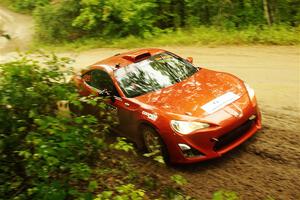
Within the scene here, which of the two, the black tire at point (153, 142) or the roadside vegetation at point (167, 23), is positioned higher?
the roadside vegetation at point (167, 23)

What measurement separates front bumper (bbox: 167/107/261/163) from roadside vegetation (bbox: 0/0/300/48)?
7637 mm

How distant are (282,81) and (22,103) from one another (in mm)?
6820

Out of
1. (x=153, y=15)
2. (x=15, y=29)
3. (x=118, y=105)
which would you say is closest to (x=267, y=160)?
(x=118, y=105)

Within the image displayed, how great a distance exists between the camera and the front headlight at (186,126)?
6516mm

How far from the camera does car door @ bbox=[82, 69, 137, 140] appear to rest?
7.46 m

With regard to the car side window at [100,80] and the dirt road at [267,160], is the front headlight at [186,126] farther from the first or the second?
the car side window at [100,80]

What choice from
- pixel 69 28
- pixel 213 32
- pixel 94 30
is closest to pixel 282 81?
pixel 213 32

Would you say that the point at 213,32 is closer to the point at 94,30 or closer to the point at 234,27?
the point at 234,27

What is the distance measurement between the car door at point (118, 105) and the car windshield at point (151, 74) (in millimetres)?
188

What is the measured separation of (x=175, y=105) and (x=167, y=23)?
13030mm

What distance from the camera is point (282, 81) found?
10.2 m

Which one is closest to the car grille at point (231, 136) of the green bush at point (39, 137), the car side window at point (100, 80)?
the green bush at point (39, 137)

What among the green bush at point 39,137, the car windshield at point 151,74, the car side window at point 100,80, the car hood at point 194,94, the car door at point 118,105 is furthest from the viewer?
the car side window at point 100,80

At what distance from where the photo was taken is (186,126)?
6551mm
